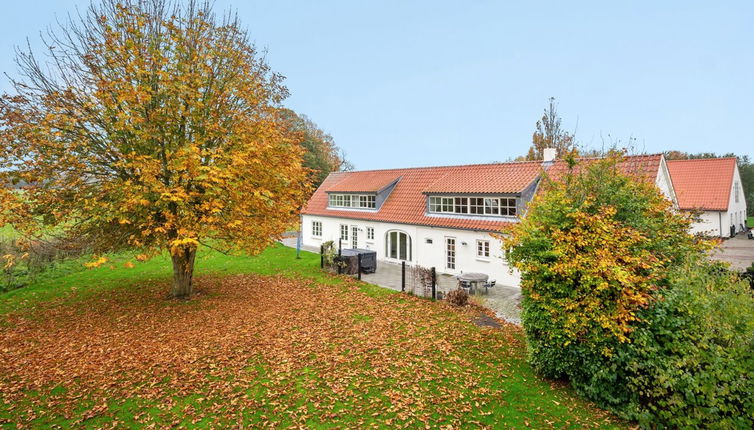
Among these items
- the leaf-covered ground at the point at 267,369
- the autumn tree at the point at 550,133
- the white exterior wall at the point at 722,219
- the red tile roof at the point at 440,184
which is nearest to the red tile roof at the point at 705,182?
the white exterior wall at the point at 722,219

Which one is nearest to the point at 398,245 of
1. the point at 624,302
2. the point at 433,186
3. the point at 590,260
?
the point at 433,186

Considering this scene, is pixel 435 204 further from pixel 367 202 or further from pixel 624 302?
pixel 624 302

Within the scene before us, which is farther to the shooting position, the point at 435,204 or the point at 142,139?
the point at 435,204

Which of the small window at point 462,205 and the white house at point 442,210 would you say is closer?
the white house at point 442,210

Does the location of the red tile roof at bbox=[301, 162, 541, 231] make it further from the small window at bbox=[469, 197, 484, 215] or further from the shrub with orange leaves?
the shrub with orange leaves

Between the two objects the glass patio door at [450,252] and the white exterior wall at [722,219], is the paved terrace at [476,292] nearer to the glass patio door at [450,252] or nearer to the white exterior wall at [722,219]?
the glass patio door at [450,252]

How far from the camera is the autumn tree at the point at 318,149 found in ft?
146

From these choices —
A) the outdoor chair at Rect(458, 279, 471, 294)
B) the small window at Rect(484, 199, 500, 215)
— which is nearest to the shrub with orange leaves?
the outdoor chair at Rect(458, 279, 471, 294)

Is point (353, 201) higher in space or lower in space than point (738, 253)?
higher

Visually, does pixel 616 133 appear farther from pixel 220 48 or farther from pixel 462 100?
pixel 462 100

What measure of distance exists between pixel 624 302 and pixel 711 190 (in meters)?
32.8

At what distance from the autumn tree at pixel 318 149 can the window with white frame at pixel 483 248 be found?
75.2 feet

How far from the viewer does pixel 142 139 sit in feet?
37.2

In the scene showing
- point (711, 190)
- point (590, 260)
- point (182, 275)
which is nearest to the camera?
point (590, 260)
